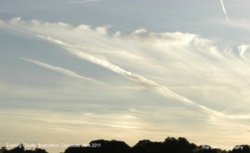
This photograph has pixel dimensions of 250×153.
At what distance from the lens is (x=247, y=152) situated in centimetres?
19850
